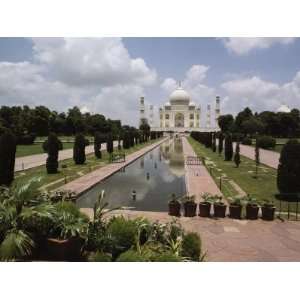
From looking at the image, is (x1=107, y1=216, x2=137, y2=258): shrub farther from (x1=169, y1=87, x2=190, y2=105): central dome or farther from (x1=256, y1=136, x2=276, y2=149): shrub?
(x1=169, y1=87, x2=190, y2=105): central dome

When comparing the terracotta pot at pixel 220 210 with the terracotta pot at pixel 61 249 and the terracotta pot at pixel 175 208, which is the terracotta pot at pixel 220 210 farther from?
the terracotta pot at pixel 61 249

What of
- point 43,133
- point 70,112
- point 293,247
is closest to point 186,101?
point 70,112

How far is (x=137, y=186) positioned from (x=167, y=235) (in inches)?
222

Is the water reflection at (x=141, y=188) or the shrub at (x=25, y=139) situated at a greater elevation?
the shrub at (x=25, y=139)

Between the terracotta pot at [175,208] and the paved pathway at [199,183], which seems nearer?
the terracotta pot at [175,208]

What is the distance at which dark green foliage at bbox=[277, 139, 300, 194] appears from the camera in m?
7.92

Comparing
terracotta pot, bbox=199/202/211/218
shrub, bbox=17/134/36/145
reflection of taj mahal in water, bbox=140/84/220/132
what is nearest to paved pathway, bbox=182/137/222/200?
terracotta pot, bbox=199/202/211/218

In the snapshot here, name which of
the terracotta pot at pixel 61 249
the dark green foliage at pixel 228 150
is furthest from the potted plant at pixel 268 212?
the dark green foliage at pixel 228 150

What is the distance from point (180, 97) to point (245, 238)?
73906mm

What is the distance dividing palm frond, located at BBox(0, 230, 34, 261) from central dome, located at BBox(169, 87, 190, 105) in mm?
75510

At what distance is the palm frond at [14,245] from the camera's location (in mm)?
3527

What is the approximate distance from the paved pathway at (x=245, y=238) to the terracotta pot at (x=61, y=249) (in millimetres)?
1775

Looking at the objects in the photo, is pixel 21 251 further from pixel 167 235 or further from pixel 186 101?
pixel 186 101

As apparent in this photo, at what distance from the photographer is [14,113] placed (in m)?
39.9
